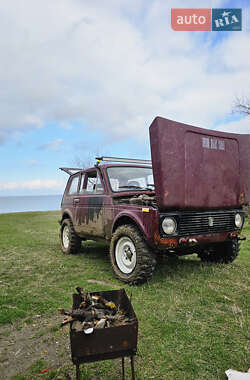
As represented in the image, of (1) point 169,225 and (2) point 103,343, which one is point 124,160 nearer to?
(1) point 169,225

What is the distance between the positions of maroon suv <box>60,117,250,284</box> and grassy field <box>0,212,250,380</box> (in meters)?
0.49

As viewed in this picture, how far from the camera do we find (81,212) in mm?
6027

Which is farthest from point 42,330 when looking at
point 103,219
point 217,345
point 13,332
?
point 103,219

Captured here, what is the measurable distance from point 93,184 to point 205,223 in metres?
2.60

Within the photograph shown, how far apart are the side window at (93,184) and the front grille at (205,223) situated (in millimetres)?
1914

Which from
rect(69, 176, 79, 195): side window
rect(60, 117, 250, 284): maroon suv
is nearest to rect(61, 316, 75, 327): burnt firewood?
rect(60, 117, 250, 284): maroon suv

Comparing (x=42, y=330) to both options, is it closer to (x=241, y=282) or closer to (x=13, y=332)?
(x=13, y=332)

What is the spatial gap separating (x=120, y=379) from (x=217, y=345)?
100 centimetres

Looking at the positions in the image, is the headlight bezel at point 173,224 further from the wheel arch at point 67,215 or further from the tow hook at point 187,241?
the wheel arch at point 67,215

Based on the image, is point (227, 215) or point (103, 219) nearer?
point (227, 215)

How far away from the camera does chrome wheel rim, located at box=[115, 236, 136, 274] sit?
4254 millimetres

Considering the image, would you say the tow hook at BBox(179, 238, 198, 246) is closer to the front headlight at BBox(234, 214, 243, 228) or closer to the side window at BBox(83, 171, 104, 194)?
the front headlight at BBox(234, 214, 243, 228)

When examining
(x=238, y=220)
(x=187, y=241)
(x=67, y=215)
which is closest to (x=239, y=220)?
(x=238, y=220)

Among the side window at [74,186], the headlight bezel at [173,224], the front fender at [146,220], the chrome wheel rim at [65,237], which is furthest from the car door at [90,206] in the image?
the headlight bezel at [173,224]
